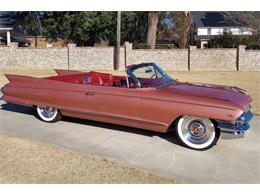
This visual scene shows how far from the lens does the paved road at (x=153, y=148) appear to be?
3.95 meters

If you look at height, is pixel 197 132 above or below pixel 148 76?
below

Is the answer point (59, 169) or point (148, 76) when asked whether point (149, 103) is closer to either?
point (148, 76)

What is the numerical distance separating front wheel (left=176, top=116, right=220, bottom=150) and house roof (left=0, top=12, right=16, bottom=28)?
28.6 metres

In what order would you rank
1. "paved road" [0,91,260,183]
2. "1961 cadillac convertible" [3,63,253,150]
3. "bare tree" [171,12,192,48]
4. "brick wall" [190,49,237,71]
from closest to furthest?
"paved road" [0,91,260,183], "1961 cadillac convertible" [3,63,253,150], "brick wall" [190,49,237,71], "bare tree" [171,12,192,48]

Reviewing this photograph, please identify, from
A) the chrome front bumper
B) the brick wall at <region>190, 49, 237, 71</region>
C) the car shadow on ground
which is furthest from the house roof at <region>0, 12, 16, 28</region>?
the chrome front bumper

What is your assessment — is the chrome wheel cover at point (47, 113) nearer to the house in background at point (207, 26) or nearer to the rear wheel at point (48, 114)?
the rear wheel at point (48, 114)

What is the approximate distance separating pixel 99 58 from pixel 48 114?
15.4m

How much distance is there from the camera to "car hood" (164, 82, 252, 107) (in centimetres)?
479

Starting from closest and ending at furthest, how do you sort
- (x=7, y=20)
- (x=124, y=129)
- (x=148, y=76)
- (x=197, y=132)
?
(x=197, y=132), (x=148, y=76), (x=124, y=129), (x=7, y=20)

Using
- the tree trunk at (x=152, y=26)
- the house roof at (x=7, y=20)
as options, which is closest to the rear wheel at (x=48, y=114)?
the tree trunk at (x=152, y=26)

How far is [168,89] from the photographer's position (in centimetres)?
531

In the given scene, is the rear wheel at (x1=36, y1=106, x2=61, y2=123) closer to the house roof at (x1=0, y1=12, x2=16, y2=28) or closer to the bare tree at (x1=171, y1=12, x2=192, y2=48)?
the house roof at (x1=0, y1=12, x2=16, y2=28)

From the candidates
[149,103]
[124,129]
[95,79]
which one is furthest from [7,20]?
[149,103]

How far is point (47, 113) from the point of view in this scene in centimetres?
635
